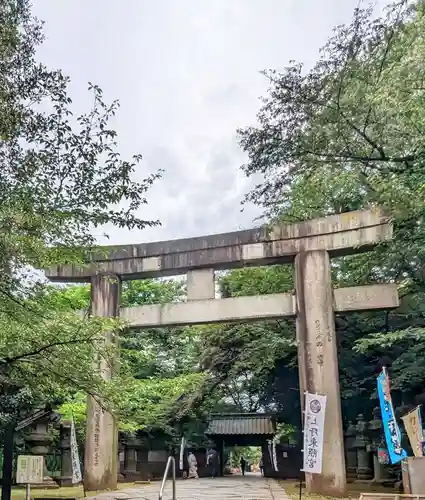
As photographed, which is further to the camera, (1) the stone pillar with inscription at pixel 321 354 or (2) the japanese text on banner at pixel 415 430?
(1) the stone pillar with inscription at pixel 321 354

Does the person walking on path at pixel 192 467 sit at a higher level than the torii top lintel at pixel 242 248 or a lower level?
lower

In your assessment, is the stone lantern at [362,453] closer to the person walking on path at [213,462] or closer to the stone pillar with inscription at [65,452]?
the stone pillar with inscription at [65,452]

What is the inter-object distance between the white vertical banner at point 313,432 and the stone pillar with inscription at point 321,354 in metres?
0.59

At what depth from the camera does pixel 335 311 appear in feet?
35.4

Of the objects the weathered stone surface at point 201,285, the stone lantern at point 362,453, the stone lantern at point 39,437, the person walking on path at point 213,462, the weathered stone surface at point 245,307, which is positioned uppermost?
the weathered stone surface at point 201,285

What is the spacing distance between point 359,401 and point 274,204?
6294 mm

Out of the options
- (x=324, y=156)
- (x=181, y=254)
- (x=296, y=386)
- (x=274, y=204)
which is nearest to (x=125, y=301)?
(x=296, y=386)

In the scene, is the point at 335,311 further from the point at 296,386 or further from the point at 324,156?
the point at 296,386

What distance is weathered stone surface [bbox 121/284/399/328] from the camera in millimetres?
10594

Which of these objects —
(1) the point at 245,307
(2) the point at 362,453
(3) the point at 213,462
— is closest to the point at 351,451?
(2) the point at 362,453

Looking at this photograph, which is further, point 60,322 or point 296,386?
point 296,386

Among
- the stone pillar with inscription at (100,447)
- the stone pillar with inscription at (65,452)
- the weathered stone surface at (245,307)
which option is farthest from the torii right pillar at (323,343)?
the stone pillar with inscription at (65,452)

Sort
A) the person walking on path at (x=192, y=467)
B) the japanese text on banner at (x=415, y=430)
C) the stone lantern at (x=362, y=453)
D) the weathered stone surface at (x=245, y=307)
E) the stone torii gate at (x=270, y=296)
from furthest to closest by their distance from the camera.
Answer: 1. the person walking on path at (x=192, y=467)
2. the stone lantern at (x=362, y=453)
3. the weathered stone surface at (x=245, y=307)
4. the stone torii gate at (x=270, y=296)
5. the japanese text on banner at (x=415, y=430)

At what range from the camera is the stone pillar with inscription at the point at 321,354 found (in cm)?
966
